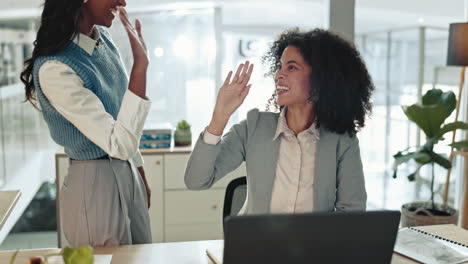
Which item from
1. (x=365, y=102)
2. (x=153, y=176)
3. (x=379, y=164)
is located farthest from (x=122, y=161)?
(x=379, y=164)

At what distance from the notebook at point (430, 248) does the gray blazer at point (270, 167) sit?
0.19 m

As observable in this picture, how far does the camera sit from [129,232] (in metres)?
1.81

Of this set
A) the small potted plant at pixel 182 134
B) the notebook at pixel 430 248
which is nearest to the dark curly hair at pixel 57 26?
the notebook at pixel 430 248

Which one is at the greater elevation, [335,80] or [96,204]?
[335,80]

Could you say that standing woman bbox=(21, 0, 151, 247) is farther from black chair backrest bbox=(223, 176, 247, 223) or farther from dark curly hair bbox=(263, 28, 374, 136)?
dark curly hair bbox=(263, 28, 374, 136)

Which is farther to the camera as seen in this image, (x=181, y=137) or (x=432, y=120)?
(x=181, y=137)

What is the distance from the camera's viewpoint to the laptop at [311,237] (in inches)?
42.6

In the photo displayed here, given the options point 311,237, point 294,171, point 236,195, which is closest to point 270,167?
point 294,171

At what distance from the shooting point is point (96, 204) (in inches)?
69.0

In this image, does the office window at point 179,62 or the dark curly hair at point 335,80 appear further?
the office window at point 179,62

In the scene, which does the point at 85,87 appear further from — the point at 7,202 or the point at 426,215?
the point at 426,215

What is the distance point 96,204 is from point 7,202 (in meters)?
0.45

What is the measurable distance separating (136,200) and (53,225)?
215 cm

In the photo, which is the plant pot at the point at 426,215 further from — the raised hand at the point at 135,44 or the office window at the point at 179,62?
the raised hand at the point at 135,44
